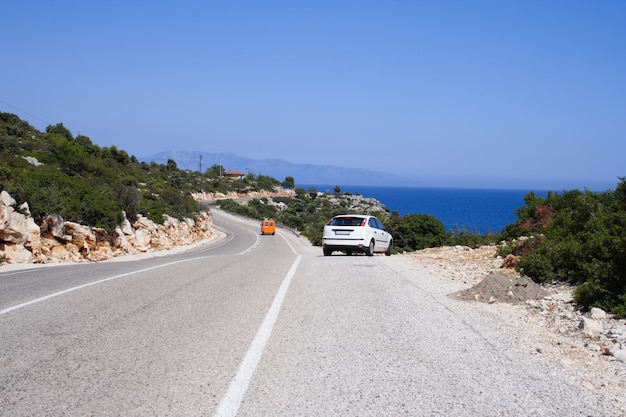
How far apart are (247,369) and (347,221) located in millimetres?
15493

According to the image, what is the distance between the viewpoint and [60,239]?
23016 millimetres

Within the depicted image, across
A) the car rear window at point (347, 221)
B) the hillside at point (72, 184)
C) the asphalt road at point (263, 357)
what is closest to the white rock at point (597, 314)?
the asphalt road at point (263, 357)

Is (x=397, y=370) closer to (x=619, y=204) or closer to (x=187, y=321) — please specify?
(x=187, y=321)

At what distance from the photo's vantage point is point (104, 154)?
64312 mm

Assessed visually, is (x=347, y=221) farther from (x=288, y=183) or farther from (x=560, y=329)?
(x=288, y=183)

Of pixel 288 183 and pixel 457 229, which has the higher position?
pixel 457 229

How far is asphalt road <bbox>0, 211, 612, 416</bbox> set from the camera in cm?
471

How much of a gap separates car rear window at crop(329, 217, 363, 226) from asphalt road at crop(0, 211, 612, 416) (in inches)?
388

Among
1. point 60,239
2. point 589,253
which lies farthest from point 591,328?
point 60,239

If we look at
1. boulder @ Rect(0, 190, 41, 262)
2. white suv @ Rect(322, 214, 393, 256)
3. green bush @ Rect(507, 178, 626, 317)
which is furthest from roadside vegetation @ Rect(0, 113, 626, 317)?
white suv @ Rect(322, 214, 393, 256)

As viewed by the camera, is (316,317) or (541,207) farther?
(541,207)

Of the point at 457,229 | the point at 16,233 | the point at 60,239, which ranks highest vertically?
the point at 16,233

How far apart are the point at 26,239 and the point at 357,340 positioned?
55.2ft

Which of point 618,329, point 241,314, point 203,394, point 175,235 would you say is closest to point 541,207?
point 618,329
